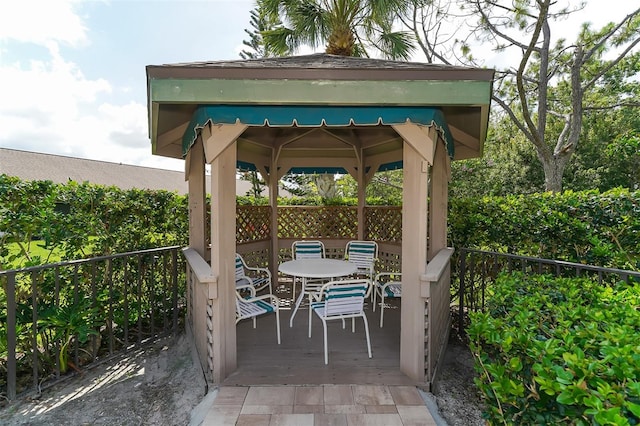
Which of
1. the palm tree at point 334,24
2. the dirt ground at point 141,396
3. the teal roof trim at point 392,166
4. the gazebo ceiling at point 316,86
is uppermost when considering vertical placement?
the palm tree at point 334,24

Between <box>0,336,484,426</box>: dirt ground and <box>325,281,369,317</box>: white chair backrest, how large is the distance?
0.96m

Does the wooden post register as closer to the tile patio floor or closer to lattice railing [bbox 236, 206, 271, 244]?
lattice railing [bbox 236, 206, 271, 244]

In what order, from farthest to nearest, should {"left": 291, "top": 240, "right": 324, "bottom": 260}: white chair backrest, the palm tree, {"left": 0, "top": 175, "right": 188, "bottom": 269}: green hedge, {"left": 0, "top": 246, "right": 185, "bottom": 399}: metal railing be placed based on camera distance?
the palm tree
{"left": 291, "top": 240, "right": 324, "bottom": 260}: white chair backrest
{"left": 0, "top": 175, "right": 188, "bottom": 269}: green hedge
{"left": 0, "top": 246, "right": 185, "bottom": 399}: metal railing

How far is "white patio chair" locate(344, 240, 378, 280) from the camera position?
16.5ft

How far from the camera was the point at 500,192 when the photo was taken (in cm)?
1602

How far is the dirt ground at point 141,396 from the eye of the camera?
2.59 m

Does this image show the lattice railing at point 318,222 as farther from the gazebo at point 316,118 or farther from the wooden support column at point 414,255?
the wooden support column at point 414,255

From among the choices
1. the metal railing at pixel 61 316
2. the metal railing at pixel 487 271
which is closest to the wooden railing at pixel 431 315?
the metal railing at pixel 487 271

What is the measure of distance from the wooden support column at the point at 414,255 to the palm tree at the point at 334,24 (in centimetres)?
695

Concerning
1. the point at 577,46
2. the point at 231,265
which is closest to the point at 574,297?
the point at 231,265

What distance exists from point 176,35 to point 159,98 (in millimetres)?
6557

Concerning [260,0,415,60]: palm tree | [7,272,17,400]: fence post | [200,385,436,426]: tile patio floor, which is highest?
[260,0,415,60]: palm tree

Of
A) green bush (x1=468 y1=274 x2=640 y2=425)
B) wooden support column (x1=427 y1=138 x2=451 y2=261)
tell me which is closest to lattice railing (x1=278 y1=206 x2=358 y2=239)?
wooden support column (x1=427 y1=138 x2=451 y2=261)

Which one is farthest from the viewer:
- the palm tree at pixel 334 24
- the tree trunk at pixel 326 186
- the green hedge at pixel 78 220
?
the tree trunk at pixel 326 186
